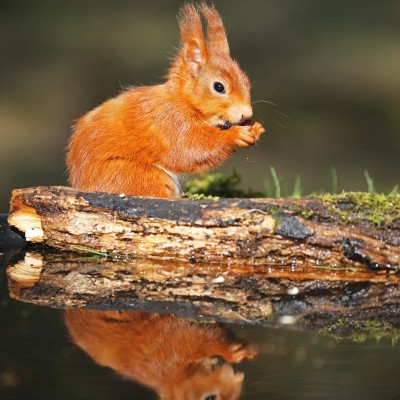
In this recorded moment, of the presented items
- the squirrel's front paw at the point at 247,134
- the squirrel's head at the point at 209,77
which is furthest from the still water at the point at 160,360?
the squirrel's head at the point at 209,77

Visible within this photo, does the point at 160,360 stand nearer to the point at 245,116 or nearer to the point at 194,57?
the point at 245,116

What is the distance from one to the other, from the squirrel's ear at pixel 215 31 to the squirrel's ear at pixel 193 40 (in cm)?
13

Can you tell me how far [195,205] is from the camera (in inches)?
165

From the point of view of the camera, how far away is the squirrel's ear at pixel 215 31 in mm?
4914

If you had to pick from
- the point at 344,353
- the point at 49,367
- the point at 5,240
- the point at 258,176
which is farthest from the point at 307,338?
the point at 258,176

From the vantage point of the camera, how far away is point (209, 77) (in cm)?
472

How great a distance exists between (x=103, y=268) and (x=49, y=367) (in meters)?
1.39

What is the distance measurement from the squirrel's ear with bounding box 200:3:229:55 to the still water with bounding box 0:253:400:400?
196cm

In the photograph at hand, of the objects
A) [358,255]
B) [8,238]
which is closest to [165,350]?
[358,255]

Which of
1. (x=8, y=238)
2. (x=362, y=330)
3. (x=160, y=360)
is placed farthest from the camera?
(x=8, y=238)

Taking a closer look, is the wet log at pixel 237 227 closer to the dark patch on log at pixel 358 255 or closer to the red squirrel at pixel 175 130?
the dark patch on log at pixel 358 255

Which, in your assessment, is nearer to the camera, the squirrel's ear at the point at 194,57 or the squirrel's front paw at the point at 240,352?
the squirrel's front paw at the point at 240,352

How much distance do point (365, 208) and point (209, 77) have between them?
115 cm

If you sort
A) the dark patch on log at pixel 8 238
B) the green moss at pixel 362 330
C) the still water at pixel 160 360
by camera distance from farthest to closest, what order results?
the dark patch on log at pixel 8 238, the green moss at pixel 362 330, the still water at pixel 160 360
